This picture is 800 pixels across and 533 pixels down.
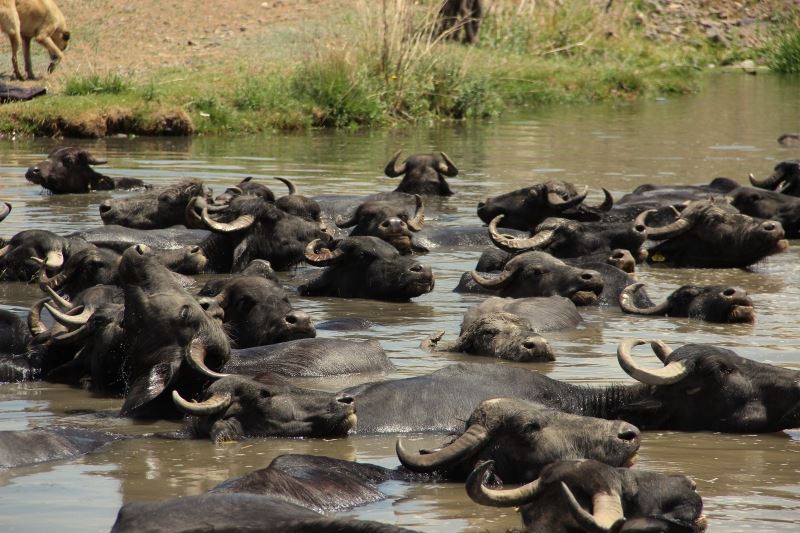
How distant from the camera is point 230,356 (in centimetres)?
699

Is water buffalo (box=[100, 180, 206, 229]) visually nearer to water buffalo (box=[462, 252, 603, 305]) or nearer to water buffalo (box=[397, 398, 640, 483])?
water buffalo (box=[462, 252, 603, 305])

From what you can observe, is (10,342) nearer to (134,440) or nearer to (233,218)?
(134,440)

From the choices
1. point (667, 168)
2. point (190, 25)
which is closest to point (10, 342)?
point (667, 168)

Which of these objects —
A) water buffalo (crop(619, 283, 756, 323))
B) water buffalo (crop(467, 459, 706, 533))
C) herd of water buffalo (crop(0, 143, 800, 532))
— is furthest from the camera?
water buffalo (crop(619, 283, 756, 323))

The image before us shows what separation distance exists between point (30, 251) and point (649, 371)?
17.9 feet

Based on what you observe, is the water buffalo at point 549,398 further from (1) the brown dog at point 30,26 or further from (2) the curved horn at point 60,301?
(1) the brown dog at point 30,26

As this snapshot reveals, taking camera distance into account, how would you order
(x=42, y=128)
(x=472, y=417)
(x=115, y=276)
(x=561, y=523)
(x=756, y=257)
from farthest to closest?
(x=42, y=128)
(x=756, y=257)
(x=115, y=276)
(x=472, y=417)
(x=561, y=523)

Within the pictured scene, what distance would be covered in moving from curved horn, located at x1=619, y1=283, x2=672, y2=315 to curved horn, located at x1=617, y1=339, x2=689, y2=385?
9.31 ft

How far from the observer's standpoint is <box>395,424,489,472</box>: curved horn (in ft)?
17.3

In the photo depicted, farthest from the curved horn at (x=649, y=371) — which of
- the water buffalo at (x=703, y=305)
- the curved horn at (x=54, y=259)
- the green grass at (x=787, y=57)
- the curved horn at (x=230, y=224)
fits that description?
the green grass at (x=787, y=57)

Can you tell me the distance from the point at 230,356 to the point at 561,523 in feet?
8.99

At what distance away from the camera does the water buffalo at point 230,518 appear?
413cm

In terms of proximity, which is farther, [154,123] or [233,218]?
[154,123]

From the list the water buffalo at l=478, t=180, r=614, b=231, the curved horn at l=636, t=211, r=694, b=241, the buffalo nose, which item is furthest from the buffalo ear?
the water buffalo at l=478, t=180, r=614, b=231
